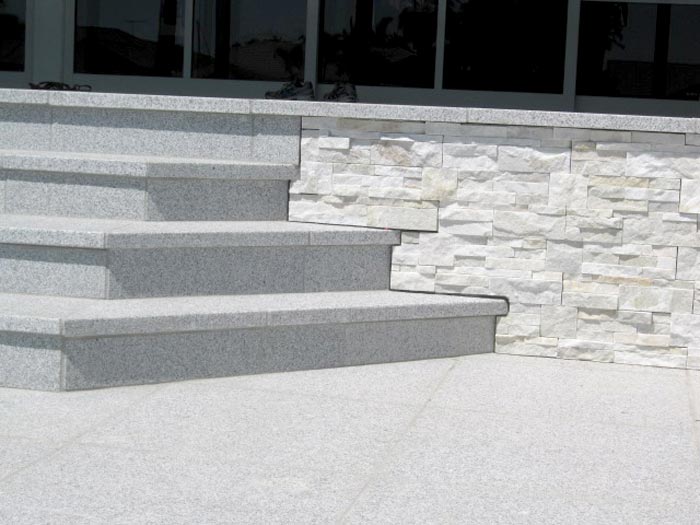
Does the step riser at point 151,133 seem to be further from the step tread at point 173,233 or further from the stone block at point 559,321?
the stone block at point 559,321

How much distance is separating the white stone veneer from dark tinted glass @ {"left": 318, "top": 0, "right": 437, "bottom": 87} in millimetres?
3415

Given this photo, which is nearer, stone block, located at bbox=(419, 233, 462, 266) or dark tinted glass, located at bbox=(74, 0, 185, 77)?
stone block, located at bbox=(419, 233, 462, 266)

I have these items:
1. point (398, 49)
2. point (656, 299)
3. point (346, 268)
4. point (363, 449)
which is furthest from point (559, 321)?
point (398, 49)

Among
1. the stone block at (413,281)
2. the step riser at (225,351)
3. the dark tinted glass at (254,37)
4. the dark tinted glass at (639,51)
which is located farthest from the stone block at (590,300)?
the dark tinted glass at (254,37)

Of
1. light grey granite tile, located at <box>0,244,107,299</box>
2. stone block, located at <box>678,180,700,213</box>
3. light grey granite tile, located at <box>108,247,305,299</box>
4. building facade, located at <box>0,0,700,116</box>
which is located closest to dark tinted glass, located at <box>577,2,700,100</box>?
building facade, located at <box>0,0,700,116</box>

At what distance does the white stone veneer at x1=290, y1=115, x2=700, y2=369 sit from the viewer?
18.3 ft

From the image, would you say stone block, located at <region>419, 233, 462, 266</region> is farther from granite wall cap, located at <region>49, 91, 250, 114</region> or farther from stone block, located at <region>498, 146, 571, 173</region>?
granite wall cap, located at <region>49, 91, 250, 114</region>

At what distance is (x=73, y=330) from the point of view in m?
4.73

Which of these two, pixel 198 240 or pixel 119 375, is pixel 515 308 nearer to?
pixel 198 240

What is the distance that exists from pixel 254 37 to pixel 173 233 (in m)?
4.47

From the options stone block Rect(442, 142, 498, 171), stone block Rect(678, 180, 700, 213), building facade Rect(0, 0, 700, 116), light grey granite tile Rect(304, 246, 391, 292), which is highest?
building facade Rect(0, 0, 700, 116)

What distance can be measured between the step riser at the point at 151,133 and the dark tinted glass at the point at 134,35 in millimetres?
3408

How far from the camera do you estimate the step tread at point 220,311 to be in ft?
15.7

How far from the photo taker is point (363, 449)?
4188 millimetres
